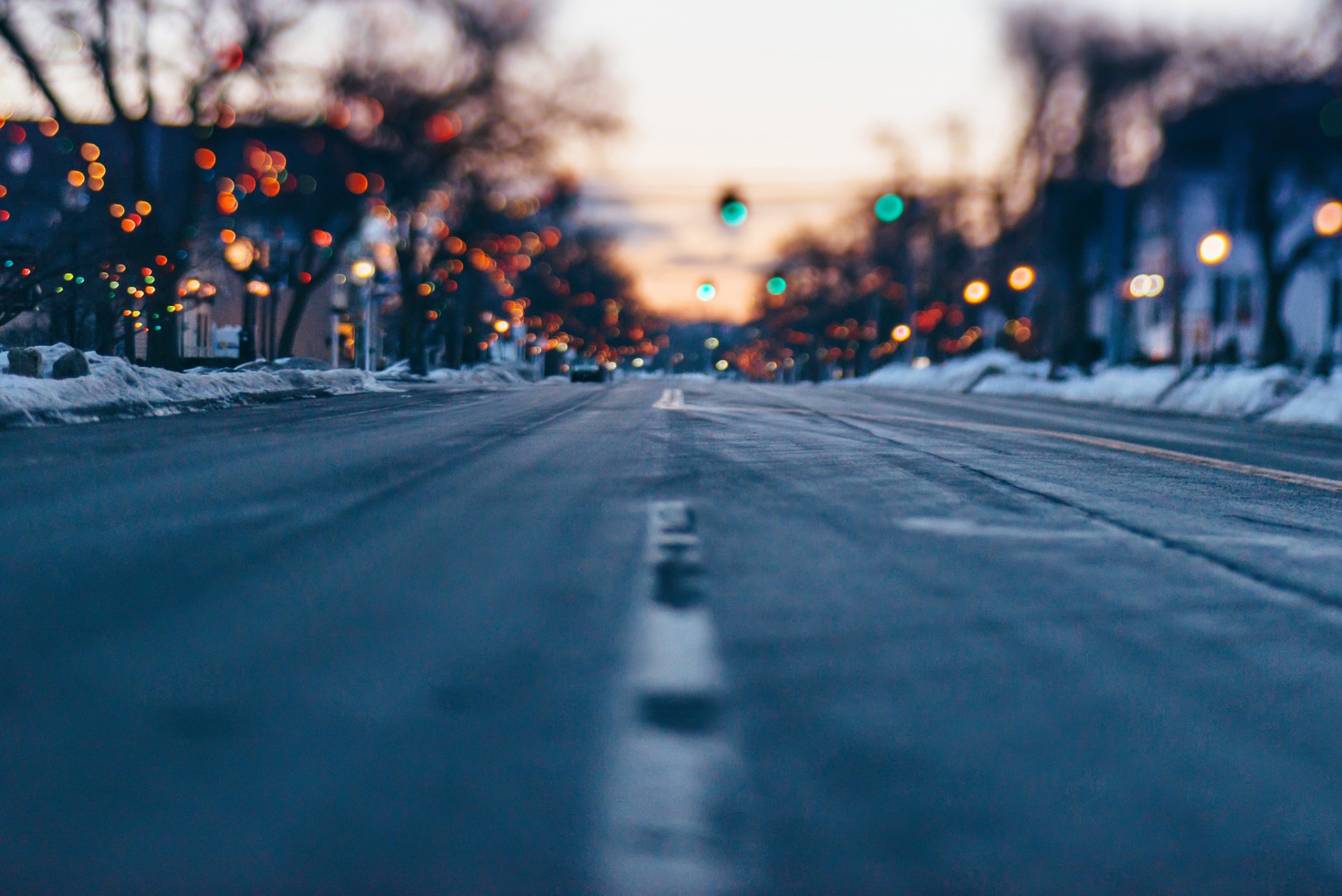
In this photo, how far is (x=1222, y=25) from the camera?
108ft

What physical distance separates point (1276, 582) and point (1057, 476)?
4242mm

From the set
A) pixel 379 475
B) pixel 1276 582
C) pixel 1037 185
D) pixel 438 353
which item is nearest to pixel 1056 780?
pixel 1276 582

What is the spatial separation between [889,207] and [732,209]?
3569 mm

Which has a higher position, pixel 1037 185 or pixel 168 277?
pixel 1037 185

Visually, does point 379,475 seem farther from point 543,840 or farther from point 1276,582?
point 543,840

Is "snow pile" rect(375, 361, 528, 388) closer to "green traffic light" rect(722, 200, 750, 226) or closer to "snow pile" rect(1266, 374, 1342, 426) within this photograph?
"green traffic light" rect(722, 200, 750, 226)

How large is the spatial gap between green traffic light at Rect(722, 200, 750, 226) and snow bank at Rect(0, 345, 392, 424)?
10189mm

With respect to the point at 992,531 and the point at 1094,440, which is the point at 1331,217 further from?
the point at 992,531

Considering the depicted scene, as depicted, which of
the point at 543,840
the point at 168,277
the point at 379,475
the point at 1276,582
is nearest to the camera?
the point at 543,840

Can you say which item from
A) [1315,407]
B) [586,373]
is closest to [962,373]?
[586,373]

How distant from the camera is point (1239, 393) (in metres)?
25.1

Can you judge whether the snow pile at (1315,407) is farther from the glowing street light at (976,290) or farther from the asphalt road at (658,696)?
the glowing street light at (976,290)

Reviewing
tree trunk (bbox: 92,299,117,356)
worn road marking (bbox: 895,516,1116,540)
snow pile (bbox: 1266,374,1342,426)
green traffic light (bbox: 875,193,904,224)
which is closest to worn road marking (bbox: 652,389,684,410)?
green traffic light (bbox: 875,193,904,224)

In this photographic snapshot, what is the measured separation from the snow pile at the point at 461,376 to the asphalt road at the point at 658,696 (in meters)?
33.0
